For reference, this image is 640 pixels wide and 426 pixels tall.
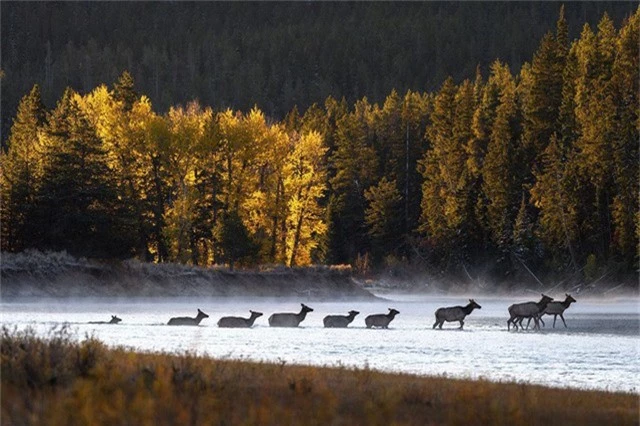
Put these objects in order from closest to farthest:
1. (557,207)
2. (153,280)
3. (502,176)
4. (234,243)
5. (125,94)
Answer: (153,280) < (234,243) < (125,94) < (557,207) < (502,176)

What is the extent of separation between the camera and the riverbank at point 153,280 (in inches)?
1923

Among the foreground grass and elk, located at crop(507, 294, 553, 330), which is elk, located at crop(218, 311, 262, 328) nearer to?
elk, located at crop(507, 294, 553, 330)

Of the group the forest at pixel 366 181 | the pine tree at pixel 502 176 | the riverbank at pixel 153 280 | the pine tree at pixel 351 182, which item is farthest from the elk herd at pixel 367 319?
the pine tree at pixel 351 182

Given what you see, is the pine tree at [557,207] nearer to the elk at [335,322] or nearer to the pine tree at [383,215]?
the pine tree at [383,215]

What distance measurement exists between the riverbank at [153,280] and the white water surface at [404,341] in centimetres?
147

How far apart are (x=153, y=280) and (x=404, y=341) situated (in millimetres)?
25480

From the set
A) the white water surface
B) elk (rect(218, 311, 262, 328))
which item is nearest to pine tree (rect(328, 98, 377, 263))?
the white water surface

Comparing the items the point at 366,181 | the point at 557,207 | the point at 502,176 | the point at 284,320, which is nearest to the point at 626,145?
the point at 557,207

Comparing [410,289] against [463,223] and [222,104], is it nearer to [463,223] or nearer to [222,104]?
[463,223]

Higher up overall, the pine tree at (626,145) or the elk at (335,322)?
A: the pine tree at (626,145)

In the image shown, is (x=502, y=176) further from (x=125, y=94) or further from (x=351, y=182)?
(x=125, y=94)

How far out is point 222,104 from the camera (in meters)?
186

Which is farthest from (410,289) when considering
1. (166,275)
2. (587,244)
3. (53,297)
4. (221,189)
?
(53,297)

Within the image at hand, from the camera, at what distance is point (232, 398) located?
1344 cm
